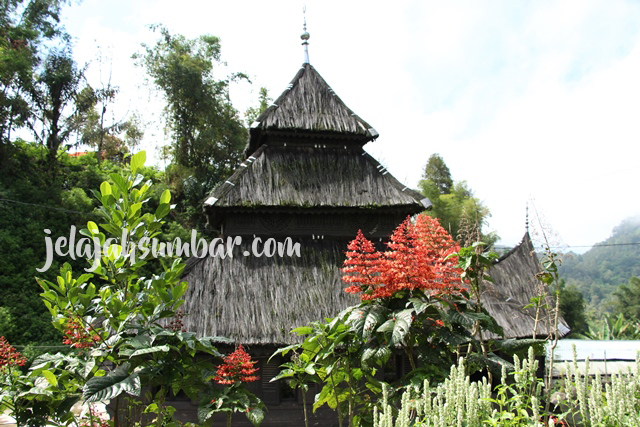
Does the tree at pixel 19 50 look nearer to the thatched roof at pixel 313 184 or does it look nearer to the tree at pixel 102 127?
the tree at pixel 102 127

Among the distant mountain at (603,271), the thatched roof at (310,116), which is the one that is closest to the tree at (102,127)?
the thatched roof at (310,116)

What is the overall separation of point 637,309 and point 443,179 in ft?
55.8

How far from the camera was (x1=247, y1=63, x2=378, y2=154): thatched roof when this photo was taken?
887 centimetres

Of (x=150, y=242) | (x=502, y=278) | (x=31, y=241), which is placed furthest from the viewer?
(x=31, y=241)

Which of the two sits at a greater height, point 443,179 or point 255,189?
point 443,179

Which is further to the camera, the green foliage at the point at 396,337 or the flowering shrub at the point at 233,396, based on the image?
the flowering shrub at the point at 233,396

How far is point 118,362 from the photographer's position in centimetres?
325

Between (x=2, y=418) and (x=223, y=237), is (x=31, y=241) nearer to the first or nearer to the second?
(x=2, y=418)

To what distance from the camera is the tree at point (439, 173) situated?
91.4 ft

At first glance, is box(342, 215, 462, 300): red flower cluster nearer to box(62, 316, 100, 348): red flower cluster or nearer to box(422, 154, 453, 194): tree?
box(62, 316, 100, 348): red flower cluster

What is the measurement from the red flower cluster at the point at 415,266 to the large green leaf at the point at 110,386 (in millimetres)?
1585

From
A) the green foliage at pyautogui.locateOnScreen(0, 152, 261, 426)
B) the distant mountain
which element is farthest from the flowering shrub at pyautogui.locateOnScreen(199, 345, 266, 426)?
the distant mountain

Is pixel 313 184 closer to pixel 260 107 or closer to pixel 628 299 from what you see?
pixel 260 107

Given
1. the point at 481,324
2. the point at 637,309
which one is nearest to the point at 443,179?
the point at 637,309
